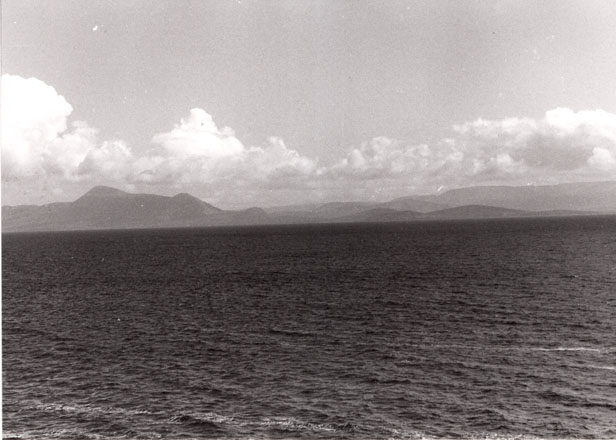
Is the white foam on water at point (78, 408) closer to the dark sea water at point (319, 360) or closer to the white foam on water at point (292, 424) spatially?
the dark sea water at point (319, 360)

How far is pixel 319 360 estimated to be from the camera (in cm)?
5216

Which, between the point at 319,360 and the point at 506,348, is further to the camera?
the point at 506,348

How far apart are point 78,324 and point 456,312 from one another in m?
Answer: 54.5

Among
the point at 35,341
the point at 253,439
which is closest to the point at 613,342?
the point at 253,439

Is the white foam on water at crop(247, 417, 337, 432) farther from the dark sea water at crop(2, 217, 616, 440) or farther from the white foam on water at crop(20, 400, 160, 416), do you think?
the white foam on water at crop(20, 400, 160, 416)

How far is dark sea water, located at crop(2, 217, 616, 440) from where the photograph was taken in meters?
37.8

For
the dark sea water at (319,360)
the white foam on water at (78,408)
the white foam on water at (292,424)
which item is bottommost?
the white foam on water at (292,424)

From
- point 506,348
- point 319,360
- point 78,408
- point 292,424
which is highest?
point 506,348

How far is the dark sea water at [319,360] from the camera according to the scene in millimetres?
37844

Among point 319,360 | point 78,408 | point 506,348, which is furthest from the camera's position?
point 506,348

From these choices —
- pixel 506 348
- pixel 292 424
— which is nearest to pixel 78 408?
pixel 292 424

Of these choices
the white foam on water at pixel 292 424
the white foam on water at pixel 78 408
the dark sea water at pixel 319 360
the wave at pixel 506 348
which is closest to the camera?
the white foam on water at pixel 292 424

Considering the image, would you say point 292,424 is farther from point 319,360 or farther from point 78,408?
point 78,408

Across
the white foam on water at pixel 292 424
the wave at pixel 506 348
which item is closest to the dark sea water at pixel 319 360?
the white foam on water at pixel 292 424
